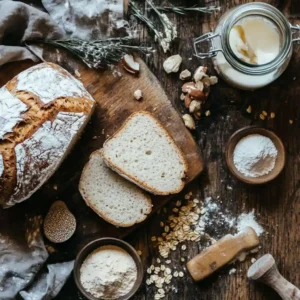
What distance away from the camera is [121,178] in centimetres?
229

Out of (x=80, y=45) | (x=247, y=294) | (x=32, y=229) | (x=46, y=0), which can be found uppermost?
(x=46, y=0)

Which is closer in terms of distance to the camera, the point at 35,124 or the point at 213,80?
the point at 35,124

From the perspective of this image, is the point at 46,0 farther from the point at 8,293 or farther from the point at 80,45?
the point at 8,293

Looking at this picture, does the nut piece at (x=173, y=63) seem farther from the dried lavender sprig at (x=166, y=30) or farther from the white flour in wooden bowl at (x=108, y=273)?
the white flour in wooden bowl at (x=108, y=273)

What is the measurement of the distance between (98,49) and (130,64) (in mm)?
118

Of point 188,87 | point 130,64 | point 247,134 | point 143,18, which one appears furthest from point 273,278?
point 143,18

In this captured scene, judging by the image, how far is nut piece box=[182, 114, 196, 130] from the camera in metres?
2.30

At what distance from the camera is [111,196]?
7.48 feet

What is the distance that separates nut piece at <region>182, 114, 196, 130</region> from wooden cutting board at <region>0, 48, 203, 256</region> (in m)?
0.02

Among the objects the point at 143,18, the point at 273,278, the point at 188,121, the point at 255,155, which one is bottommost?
the point at 273,278

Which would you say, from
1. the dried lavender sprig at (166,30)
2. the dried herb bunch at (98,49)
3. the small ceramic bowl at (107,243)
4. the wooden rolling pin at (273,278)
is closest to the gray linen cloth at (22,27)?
the dried herb bunch at (98,49)

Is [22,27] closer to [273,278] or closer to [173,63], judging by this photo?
Answer: [173,63]

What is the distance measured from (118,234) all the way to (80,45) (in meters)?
0.65

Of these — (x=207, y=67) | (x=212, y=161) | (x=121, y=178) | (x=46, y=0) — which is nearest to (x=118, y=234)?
(x=121, y=178)
